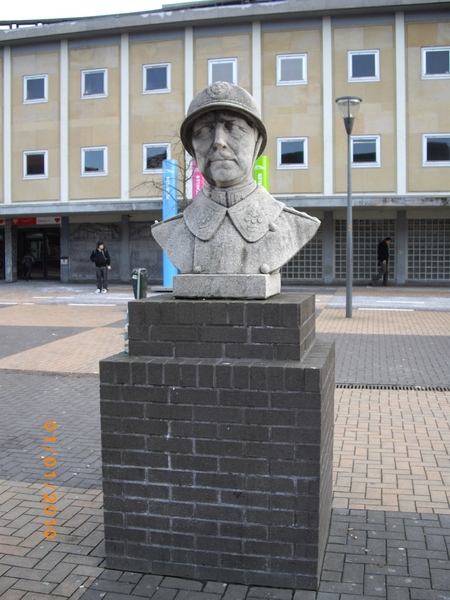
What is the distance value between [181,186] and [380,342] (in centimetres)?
1528

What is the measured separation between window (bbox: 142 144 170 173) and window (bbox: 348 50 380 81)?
7.59 m

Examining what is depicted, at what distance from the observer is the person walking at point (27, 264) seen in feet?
102

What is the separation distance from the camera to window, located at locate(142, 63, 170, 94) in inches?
1032

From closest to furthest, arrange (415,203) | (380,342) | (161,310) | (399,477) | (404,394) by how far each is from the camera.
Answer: (161,310), (399,477), (404,394), (380,342), (415,203)

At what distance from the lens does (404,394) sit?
26.6 ft

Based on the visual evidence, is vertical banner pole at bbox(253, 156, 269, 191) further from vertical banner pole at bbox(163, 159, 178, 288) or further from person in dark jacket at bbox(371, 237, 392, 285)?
person in dark jacket at bbox(371, 237, 392, 285)

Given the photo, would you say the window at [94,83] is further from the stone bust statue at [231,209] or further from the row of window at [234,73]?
the stone bust statue at [231,209]

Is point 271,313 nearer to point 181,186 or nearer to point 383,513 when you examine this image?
point 383,513

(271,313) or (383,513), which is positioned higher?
(271,313)

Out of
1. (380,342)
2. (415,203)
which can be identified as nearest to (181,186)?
(415,203)

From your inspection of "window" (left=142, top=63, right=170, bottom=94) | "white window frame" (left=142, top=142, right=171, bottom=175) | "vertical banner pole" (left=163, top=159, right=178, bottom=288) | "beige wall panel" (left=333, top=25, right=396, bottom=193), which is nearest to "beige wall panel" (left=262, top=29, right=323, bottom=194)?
"beige wall panel" (left=333, top=25, right=396, bottom=193)

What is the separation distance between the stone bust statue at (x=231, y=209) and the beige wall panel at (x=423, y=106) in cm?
→ 2168

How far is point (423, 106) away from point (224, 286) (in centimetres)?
2304

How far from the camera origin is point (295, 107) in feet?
82.6
